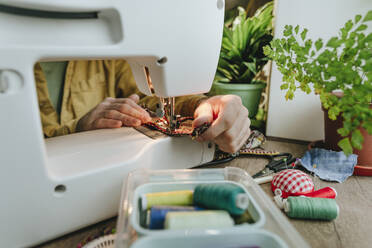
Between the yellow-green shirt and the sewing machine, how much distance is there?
0.25 meters

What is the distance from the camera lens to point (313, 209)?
1.78ft

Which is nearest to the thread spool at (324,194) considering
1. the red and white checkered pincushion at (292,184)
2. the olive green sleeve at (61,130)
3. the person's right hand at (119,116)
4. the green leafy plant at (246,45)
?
the red and white checkered pincushion at (292,184)

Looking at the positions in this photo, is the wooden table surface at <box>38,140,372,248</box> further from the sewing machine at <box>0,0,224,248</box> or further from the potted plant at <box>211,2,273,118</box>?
the potted plant at <box>211,2,273,118</box>

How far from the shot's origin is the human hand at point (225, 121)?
2.15ft

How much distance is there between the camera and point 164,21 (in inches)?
21.5

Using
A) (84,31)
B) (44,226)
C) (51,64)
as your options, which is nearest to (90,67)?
(51,64)

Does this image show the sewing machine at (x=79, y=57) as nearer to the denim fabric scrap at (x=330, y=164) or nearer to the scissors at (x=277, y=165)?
the scissors at (x=277, y=165)

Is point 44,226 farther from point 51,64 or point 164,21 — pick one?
point 51,64

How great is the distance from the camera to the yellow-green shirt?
0.92m

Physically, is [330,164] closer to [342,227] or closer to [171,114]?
[342,227]

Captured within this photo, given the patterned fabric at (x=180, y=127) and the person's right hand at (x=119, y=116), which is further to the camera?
the person's right hand at (x=119, y=116)

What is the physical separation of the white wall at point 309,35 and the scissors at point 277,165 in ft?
0.94

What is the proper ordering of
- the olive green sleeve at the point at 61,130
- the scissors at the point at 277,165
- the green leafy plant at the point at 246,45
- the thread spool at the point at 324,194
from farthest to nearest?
the green leafy plant at the point at 246,45
the olive green sleeve at the point at 61,130
the scissors at the point at 277,165
the thread spool at the point at 324,194

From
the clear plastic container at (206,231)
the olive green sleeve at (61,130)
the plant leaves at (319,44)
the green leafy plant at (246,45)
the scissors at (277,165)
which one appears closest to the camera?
the clear plastic container at (206,231)
